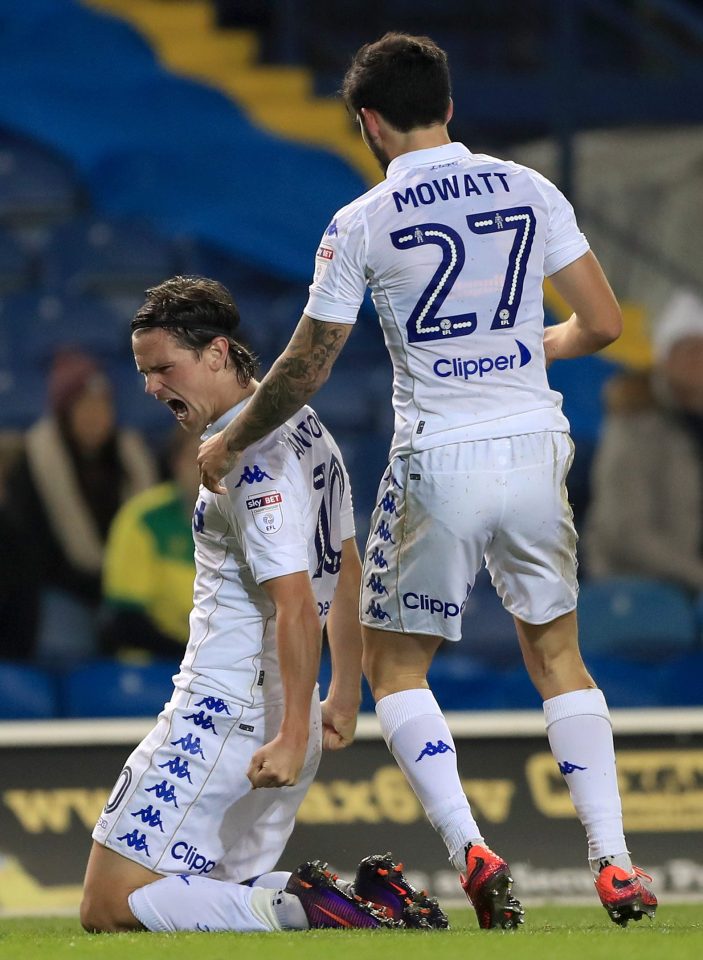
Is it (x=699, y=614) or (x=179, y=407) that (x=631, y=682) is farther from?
(x=179, y=407)

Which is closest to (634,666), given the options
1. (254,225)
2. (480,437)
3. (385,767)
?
(385,767)

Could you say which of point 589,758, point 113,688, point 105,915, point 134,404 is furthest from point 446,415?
point 134,404

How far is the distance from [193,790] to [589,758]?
72 cm

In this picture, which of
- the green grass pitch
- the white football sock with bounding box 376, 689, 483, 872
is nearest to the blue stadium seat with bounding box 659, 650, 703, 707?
the green grass pitch

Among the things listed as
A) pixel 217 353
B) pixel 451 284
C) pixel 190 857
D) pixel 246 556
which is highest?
pixel 451 284

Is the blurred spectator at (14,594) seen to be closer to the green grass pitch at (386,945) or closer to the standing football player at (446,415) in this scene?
the green grass pitch at (386,945)

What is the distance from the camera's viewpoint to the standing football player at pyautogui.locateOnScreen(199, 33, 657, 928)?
8.64ft

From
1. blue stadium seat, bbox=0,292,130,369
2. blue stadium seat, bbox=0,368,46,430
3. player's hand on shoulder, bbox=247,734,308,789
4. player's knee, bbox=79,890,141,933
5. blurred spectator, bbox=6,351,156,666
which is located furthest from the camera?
blue stadium seat, bbox=0,292,130,369

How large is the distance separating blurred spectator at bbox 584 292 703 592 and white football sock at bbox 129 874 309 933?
3.59 meters

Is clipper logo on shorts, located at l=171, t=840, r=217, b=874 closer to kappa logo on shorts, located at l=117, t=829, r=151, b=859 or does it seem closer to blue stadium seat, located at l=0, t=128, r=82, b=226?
kappa logo on shorts, located at l=117, t=829, r=151, b=859

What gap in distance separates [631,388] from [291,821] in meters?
3.88

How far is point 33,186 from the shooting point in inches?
264

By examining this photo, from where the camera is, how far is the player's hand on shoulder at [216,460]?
2666 mm

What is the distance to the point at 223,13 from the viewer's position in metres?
7.82
